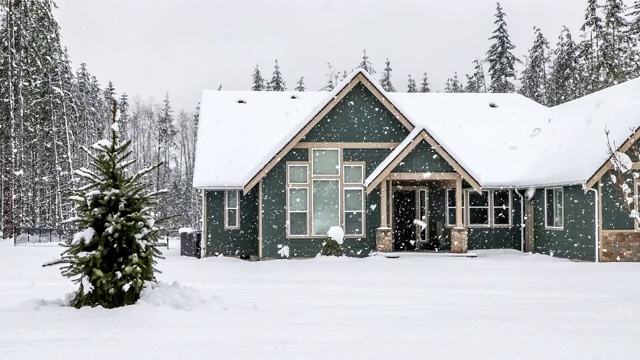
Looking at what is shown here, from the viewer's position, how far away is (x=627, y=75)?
146 feet

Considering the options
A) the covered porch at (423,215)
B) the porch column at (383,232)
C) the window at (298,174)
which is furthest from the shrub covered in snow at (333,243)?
the covered porch at (423,215)

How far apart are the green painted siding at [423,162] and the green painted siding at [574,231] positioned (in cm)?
407

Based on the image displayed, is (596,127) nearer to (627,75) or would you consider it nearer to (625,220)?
(625,220)

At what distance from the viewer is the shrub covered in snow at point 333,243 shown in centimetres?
2250

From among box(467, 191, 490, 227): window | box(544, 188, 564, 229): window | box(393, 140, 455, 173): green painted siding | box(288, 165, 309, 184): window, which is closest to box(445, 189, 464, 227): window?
box(467, 191, 490, 227): window

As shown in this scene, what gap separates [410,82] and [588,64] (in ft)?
86.1

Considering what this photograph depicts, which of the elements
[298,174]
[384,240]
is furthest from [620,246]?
[298,174]

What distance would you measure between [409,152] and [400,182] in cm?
295

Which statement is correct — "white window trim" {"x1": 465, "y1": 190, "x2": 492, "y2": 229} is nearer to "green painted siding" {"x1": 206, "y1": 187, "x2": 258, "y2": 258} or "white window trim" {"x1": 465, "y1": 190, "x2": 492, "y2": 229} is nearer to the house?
the house

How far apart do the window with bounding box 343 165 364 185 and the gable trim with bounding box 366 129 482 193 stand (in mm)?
1014

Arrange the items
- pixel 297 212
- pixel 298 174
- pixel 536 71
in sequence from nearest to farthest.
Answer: pixel 297 212
pixel 298 174
pixel 536 71

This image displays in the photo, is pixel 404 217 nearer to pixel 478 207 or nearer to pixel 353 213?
pixel 478 207

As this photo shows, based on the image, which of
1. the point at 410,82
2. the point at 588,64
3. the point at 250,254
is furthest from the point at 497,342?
the point at 410,82

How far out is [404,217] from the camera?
26031 millimetres
